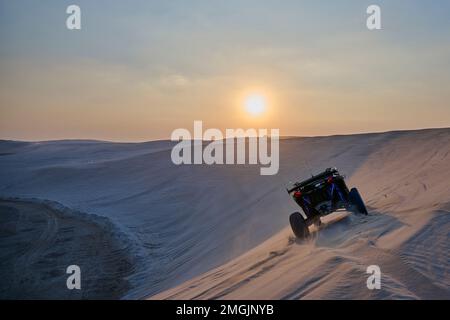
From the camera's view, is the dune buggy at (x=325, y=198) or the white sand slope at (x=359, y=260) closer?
the white sand slope at (x=359, y=260)

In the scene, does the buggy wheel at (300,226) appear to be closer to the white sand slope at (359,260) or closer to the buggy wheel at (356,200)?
the white sand slope at (359,260)

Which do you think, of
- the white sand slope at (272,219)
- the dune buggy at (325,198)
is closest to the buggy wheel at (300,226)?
the white sand slope at (272,219)

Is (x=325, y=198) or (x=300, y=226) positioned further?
(x=325, y=198)

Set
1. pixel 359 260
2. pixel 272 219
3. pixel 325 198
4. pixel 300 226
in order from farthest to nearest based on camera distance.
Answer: pixel 272 219
pixel 325 198
pixel 300 226
pixel 359 260

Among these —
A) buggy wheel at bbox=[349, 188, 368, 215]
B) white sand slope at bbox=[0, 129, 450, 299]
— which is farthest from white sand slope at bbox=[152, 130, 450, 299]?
buggy wheel at bbox=[349, 188, 368, 215]

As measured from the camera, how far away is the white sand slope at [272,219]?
6.55m

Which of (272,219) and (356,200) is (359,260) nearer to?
(356,200)

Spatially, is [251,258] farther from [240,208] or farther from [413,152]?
[413,152]

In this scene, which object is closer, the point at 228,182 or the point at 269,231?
the point at 269,231

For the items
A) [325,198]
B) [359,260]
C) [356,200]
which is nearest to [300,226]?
[325,198]

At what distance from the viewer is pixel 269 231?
14047 mm

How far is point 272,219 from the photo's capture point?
51.7ft
